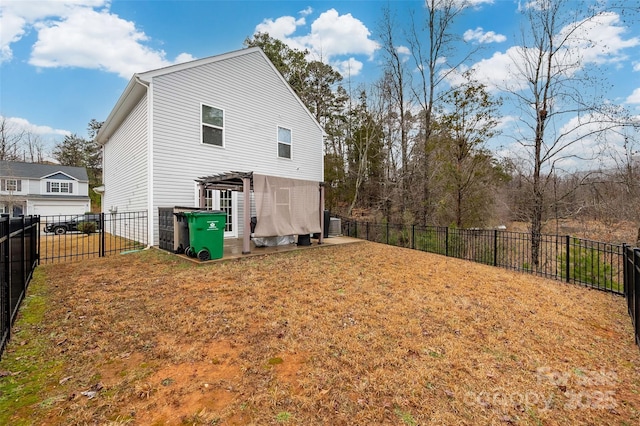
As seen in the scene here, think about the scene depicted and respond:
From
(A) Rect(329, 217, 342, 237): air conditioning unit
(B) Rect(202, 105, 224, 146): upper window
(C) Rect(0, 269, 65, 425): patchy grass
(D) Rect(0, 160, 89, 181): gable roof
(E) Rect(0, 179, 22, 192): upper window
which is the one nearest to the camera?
(C) Rect(0, 269, 65, 425): patchy grass

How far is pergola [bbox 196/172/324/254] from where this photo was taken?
7.36 metres

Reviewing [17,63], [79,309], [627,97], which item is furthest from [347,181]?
[17,63]

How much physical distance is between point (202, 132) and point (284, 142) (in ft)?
11.3

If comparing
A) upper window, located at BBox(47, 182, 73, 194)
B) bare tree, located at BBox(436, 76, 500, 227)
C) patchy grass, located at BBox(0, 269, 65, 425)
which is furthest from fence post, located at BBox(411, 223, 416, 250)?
upper window, located at BBox(47, 182, 73, 194)

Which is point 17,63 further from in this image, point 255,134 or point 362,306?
point 362,306

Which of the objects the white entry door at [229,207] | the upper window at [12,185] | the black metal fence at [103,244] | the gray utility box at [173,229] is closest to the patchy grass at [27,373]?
the gray utility box at [173,229]

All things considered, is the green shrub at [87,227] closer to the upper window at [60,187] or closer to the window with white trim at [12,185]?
the upper window at [60,187]

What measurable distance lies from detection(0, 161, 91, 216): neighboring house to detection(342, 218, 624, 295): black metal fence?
29598 millimetres

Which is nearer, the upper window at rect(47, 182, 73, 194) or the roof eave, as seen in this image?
the roof eave

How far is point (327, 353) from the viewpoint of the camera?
286 centimetres

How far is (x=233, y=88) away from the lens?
10.1 metres

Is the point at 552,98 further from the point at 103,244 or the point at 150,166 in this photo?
the point at 103,244

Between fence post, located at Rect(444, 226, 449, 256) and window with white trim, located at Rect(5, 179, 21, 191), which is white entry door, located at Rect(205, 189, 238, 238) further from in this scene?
window with white trim, located at Rect(5, 179, 21, 191)

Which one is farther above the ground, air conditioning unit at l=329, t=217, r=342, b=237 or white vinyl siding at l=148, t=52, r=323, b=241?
white vinyl siding at l=148, t=52, r=323, b=241
